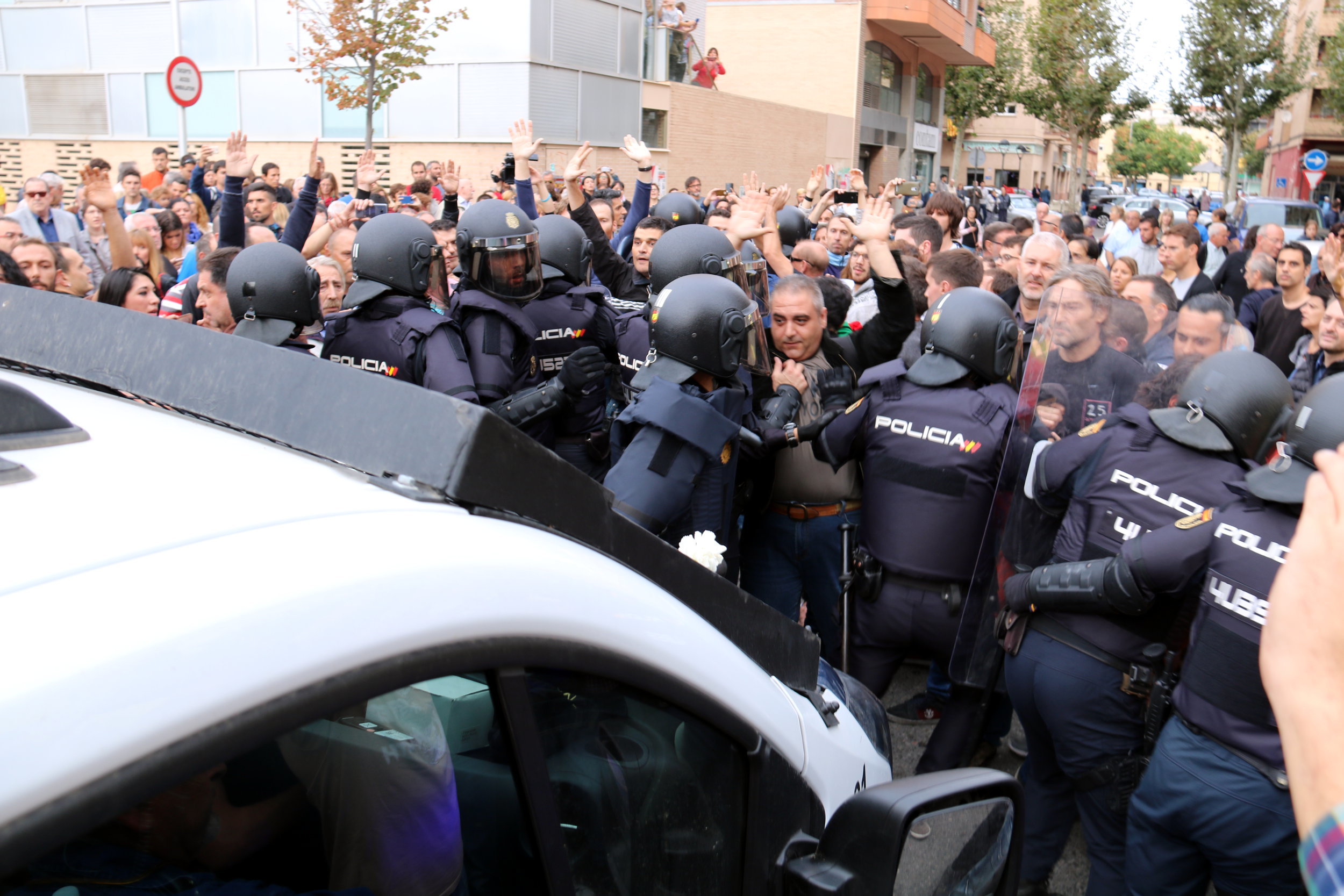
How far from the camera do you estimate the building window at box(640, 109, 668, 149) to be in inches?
917

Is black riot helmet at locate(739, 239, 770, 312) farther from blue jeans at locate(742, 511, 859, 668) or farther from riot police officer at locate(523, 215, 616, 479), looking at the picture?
blue jeans at locate(742, 511, 859, 668)

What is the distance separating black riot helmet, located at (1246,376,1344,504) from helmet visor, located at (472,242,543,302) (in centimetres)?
301

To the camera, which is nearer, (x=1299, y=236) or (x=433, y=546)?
(x=433, y=546)

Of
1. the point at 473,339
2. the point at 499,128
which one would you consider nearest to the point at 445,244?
the point at 473,339

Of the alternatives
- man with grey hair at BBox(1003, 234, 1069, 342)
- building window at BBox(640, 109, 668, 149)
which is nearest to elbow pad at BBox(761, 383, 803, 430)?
man with grey hair at BBox(1003, 234, 1069, 342)

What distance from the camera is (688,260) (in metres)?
4.43

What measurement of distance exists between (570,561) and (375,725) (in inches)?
11.2

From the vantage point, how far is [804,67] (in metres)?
35.8

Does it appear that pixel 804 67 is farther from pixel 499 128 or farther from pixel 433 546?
pixel 433 546

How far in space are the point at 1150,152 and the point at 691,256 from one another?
10220 centimetres

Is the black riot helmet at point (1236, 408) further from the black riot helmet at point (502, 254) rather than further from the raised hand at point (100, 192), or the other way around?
the raised hand at point (100, 192)

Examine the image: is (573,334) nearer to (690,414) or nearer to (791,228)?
(690,414)

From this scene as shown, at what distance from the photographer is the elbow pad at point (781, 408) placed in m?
3.80

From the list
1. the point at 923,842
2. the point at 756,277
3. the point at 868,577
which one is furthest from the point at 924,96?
the point at 923,842
